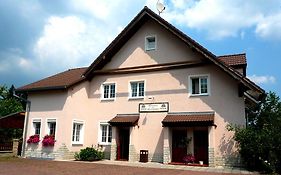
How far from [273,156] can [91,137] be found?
10497mm

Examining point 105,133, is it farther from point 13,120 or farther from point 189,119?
point 13,120

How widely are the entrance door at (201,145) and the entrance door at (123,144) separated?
416cm

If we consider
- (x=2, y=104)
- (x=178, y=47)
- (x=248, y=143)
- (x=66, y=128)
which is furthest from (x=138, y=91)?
(x=2, y=104)

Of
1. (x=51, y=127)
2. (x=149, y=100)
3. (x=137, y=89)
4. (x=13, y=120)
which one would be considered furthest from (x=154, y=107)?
(x=13, y=120)

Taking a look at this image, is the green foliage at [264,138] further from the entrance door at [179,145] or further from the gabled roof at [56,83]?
the gabled roof at [56,83]

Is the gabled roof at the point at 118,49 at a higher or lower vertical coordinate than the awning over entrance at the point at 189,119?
higher

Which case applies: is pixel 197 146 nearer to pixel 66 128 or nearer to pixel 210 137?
pixel 210 137

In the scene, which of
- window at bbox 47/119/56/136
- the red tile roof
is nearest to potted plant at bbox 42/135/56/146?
window at bbox 47/119/56/136

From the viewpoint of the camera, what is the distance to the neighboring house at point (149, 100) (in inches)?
607

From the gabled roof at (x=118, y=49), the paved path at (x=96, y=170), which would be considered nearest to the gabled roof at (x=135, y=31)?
the gabled roof at (x=118, y=49)

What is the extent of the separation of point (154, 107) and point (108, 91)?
11.9ft

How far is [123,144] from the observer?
17.8 m

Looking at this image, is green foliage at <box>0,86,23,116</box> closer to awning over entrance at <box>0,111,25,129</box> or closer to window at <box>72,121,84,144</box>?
awning over entrance at <box>0,111,25,129</box>

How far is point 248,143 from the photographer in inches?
544
